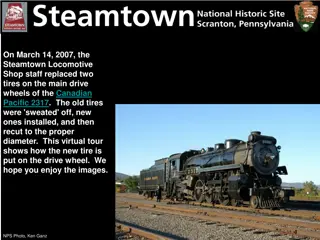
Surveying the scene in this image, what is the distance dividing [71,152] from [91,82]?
0.90m

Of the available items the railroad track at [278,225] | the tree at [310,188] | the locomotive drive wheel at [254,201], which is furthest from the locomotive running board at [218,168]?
the tree at [310,188]

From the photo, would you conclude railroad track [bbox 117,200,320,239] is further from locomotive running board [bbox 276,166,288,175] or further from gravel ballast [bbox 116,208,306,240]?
locomotive running board [bbox 276,166,288,175]

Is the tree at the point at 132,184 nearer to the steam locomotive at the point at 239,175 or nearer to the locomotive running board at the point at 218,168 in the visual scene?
the steam locomotive at the point at 239,175

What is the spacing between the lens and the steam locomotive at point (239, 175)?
14.6m

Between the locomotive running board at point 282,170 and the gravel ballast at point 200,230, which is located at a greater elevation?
the locomotive running board at point 282,170

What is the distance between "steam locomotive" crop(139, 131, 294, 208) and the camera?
14.6 meters

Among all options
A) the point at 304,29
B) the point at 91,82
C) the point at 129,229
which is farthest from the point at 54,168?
the point at 129,229

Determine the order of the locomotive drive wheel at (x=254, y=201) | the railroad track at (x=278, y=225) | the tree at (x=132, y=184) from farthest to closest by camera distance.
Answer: the tree at (x=132, y=184), the locomotive drive wheel at (x=254, y=201), the railroad track at (x=278, y=225)

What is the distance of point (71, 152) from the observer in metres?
4.55

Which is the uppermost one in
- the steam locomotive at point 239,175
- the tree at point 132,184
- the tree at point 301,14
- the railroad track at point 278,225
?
the tree at point 301,14

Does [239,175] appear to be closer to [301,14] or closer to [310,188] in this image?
[301,14]

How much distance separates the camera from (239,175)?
15.1 metres

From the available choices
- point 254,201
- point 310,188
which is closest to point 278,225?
point 254,201

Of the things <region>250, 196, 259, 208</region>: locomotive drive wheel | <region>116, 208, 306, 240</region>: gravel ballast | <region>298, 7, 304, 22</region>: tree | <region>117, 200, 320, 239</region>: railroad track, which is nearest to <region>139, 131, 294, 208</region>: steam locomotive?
<region>250, 196, 259, 208</region>: locomotive drive wheel
